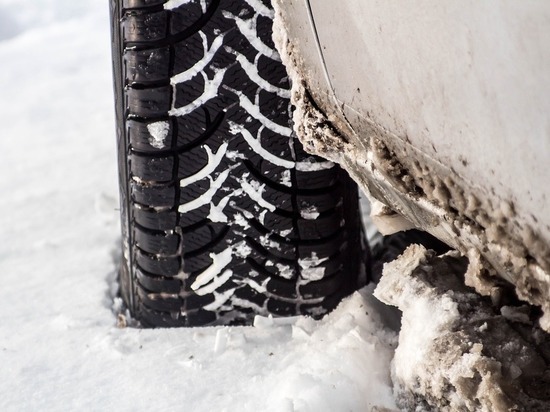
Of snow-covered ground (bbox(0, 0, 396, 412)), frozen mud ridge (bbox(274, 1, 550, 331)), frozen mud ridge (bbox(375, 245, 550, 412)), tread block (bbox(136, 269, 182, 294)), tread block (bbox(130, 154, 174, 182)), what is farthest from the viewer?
tread block (bbox(136, 269, 182, 294))

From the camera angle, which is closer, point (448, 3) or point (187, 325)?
point (448, 3)

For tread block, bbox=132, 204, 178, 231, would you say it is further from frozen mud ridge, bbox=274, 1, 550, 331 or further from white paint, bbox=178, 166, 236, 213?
frozen mud ridge, bbox=274, 1, 550, 331

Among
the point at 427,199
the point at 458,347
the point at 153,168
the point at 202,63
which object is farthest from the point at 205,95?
the point at 458,347

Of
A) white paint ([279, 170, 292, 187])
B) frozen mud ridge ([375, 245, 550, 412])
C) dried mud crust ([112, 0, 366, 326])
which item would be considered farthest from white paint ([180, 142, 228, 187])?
frozen mud ridge ([375, 245, 550, 412])

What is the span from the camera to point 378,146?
998 mm

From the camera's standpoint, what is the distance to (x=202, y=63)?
1.24 meters

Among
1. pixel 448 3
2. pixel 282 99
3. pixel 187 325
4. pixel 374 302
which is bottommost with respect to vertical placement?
pixel 187 325

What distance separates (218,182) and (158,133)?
0.13 meters

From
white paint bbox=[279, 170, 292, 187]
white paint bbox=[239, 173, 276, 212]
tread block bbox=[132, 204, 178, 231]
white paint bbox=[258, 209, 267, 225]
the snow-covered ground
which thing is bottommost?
the snow-covered ground

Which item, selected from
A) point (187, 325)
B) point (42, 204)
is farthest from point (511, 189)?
point (42, 204)

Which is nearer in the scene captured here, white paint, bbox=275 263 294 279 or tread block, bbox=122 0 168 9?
tread block, bbox=122 0 168 9

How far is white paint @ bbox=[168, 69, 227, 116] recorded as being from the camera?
125cm

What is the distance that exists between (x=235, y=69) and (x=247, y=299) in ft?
1.38

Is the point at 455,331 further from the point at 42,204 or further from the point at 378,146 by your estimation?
the point at 42,204
